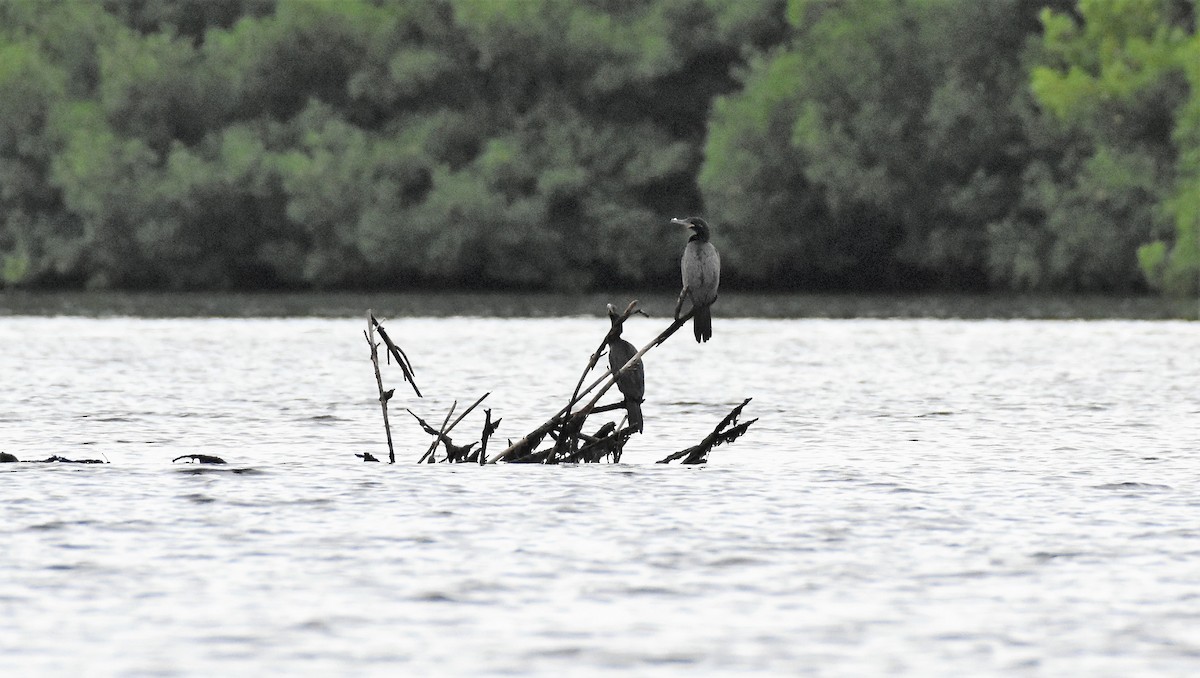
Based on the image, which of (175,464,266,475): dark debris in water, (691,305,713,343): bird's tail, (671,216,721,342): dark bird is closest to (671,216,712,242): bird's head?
(671,216,721,342): dark bird

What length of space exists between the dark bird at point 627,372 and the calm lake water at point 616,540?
59 cm

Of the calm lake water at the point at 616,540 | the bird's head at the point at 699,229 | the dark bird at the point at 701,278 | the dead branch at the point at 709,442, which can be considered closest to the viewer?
the calm lake water at the point at 616,540

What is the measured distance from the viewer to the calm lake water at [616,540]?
1096 cm

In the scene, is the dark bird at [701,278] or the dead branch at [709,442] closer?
the dark bird at [701,278]

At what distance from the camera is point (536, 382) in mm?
33031

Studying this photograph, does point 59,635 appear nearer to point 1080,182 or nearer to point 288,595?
point 288,595

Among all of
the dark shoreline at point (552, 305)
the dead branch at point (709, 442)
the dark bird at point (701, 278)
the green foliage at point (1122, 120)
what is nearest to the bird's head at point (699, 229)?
the dark bird at point (701, 278)

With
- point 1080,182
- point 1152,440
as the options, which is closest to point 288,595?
point 1152,440

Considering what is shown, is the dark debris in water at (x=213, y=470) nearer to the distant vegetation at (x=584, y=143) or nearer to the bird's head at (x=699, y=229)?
the bird's head at (x=699, y=229)

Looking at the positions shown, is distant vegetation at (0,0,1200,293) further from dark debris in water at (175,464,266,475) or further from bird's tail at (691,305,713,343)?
bird's tail at (691,305,713,343)

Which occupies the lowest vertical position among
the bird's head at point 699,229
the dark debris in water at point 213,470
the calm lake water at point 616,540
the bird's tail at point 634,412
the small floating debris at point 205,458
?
the calm lake water at point 616,540

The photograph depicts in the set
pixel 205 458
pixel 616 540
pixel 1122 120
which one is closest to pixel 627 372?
pixel 616 540

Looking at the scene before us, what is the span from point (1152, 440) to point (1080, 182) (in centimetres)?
4132

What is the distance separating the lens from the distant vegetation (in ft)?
213
